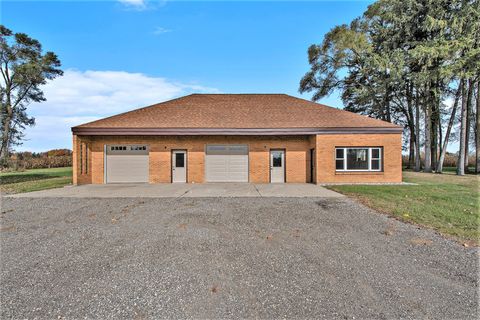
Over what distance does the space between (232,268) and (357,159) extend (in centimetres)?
1298

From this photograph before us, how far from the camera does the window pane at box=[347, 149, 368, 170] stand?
47.3ft

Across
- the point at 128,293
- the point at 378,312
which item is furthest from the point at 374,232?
the point at 128,293

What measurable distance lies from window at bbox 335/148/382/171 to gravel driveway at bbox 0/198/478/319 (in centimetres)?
805

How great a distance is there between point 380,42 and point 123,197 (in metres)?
27.1

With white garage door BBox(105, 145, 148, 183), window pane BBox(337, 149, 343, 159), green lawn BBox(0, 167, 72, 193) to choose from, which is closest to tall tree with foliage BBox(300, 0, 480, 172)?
window pane BBox(337, 149, 343, 159)

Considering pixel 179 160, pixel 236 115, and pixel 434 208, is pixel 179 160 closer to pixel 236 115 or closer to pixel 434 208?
pixel 236 115

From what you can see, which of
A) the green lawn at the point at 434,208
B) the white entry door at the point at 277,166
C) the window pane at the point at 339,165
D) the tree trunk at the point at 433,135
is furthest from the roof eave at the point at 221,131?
the tree trunk at the point at 433,135

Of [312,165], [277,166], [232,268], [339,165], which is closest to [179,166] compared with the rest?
[277,166]

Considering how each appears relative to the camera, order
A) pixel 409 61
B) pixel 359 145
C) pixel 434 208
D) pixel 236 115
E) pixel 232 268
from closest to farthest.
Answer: pixel 232 268
pixel 434 208
pixel 359 145
pixel 236 115
pixel 409 61

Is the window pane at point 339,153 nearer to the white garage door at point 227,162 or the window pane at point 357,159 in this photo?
the window pane at point 357,159

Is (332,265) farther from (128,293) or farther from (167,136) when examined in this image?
(167,136)

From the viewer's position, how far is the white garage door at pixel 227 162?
15.3m

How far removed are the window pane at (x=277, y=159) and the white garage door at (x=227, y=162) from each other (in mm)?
1768

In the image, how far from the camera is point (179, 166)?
15250 millimetres
